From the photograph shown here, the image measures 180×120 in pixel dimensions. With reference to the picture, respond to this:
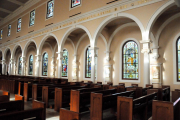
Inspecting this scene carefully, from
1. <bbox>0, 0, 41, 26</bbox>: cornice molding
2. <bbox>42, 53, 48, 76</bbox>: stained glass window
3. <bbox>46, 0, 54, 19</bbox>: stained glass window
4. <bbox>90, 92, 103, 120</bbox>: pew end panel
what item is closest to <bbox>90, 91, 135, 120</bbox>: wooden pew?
<bbox>90, 92, 103, 120</bbox>: pew end panel

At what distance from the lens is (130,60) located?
1008cm

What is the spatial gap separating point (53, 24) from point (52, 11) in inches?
54.7

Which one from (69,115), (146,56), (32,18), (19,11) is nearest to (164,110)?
(69,115)

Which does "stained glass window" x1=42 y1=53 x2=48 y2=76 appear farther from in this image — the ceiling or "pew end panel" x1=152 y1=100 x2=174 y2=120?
"pew end panel" x1=152 y1=100 x2=174 y2=120

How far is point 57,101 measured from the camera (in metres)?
5.13

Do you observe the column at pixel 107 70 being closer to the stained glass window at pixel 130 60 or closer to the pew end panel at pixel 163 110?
the stained glass window at pixel 130 60

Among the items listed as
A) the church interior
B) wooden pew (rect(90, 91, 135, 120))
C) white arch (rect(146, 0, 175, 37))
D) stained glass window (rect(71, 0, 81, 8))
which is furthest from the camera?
stained glass window (rect(71, 0, 81, 8))

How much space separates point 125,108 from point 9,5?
17.7 metres

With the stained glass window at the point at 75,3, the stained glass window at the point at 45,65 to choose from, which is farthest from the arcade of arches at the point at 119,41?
the stained glass window at the point at 45,65

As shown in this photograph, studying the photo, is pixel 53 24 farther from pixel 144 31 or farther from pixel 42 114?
pixel 42 114

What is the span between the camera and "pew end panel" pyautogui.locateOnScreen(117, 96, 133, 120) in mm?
3297

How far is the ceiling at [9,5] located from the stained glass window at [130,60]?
11.7 m

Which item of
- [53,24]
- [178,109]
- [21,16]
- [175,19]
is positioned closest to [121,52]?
[175,19]

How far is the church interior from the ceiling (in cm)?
9
